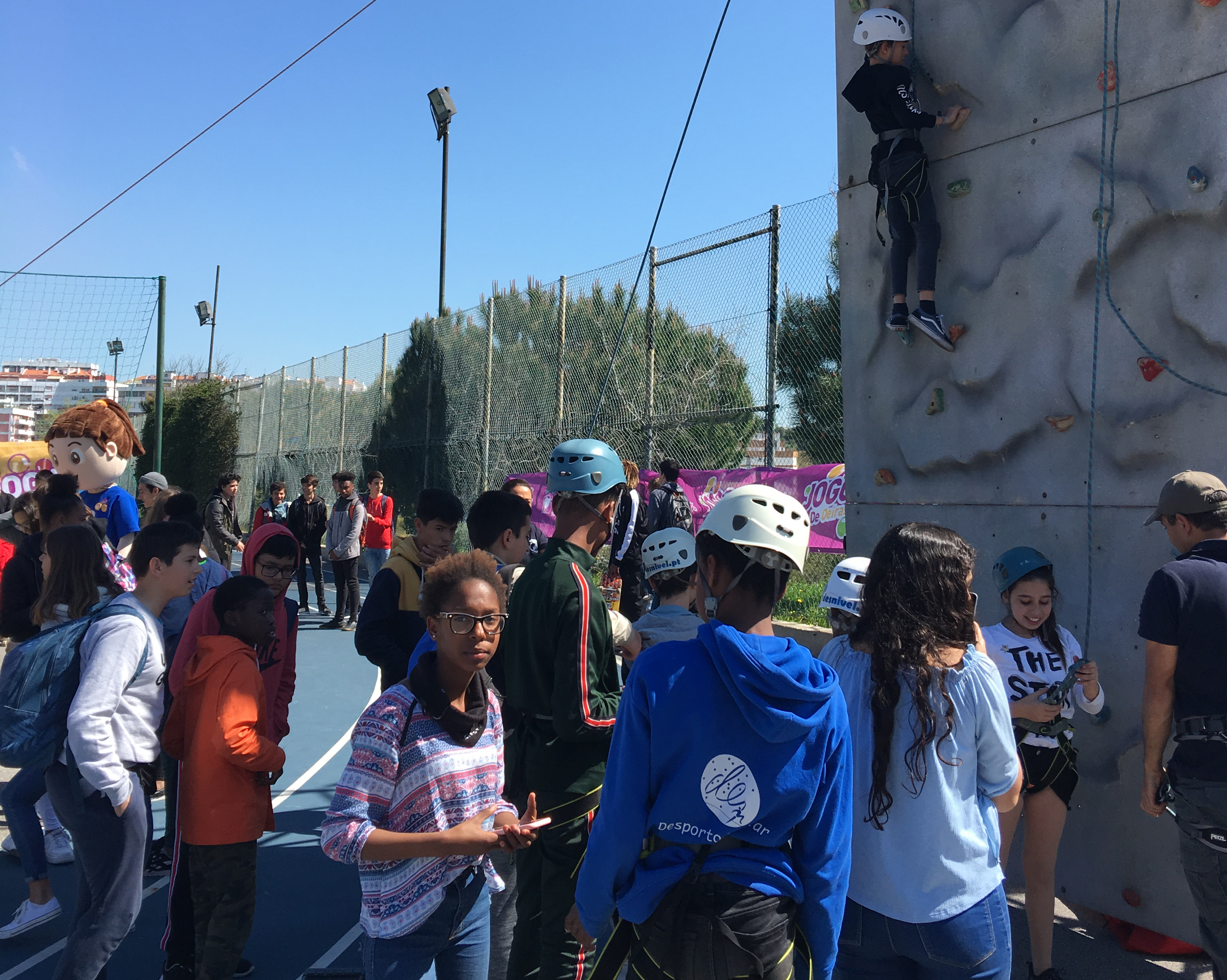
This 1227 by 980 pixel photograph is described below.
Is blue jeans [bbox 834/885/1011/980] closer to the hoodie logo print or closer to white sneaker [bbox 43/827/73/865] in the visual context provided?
the hoodie logo print

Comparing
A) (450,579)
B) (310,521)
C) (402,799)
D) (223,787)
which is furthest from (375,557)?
(402,799)

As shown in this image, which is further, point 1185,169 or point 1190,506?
point 1185,169

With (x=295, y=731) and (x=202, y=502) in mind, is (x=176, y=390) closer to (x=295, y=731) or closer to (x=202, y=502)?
(x=202, y=502)

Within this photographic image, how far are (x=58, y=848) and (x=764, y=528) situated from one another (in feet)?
16.5

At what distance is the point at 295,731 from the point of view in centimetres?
815

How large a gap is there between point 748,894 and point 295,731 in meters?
7.00

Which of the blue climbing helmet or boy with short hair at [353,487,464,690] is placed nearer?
the blue climbing helmet

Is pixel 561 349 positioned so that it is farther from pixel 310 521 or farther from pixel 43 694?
pixel 43 694

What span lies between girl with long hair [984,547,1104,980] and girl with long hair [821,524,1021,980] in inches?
57.9

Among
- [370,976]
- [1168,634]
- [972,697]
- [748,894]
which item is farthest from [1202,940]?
[370,976]

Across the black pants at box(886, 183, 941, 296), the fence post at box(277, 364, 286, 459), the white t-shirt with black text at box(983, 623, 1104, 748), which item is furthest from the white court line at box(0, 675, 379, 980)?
the fence post at box(277, 364, 286, 459)

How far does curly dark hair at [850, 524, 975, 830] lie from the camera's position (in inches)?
91.8

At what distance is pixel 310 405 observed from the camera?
73.3 feet

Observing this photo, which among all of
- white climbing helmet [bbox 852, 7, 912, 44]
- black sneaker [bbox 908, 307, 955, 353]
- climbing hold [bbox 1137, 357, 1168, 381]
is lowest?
climbing hold [bbox 1137, 357, 1168, 381]
